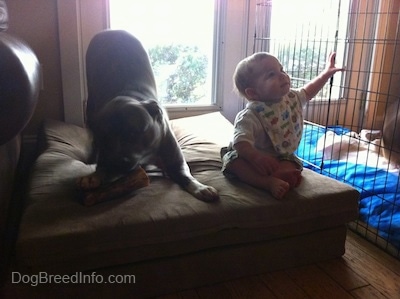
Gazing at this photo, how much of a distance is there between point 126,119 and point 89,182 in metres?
0.22

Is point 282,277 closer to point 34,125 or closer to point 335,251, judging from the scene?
point 335,251

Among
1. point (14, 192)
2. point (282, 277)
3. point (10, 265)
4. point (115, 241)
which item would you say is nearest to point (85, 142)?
point (14, 192)

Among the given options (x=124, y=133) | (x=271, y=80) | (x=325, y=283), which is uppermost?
(x=271, y=80)

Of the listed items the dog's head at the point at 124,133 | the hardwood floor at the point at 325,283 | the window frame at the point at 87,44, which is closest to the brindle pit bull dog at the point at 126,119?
the dog's head at the point at 124,133

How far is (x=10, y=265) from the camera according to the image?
119cm

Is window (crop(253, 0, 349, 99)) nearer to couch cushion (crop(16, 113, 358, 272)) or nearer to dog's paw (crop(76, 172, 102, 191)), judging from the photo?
couch cushion (crop(16, 113, 358, 272))

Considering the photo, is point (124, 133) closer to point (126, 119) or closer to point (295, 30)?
point (126, 119)

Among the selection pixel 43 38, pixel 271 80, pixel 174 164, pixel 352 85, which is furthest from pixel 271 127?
pixel 352 85

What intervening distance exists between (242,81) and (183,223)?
0.63 m

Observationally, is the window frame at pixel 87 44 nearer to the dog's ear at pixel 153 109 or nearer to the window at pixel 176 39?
the window at pixel 176 39

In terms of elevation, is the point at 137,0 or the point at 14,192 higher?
the point at 137,0

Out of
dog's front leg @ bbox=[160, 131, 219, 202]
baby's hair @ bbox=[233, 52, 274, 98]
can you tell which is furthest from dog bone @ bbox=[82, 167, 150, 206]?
baby's hair @ bbox=[233, 52, 274, 98]

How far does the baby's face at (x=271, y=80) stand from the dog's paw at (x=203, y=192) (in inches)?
16.7

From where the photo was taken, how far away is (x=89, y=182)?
1168 mm
